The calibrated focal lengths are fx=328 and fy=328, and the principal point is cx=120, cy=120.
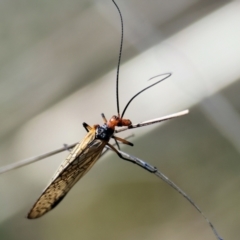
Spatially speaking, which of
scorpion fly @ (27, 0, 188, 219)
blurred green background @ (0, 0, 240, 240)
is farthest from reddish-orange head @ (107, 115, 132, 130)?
blurred green background @ (0, 0, 240, 240)

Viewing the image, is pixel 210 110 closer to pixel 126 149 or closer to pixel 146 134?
pixel 146 134

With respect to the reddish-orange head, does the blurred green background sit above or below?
below

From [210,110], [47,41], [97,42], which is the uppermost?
[47,41]

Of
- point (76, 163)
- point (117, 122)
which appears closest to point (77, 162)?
point (76, 163)

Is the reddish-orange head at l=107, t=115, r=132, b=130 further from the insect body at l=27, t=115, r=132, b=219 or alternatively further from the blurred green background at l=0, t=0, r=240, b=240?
the blurred green background at l=0, t=0, r=240, b=240

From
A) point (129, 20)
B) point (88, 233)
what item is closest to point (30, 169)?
→ point (88, 233)

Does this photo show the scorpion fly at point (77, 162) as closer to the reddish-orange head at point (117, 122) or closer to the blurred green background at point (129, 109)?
the reddish-orange head at point (117, 122)

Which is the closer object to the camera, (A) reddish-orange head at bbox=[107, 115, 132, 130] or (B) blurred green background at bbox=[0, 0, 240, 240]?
(A) reddish-orange head at bbox=[107, 115, 132, 130]

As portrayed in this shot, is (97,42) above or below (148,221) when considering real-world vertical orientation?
above
